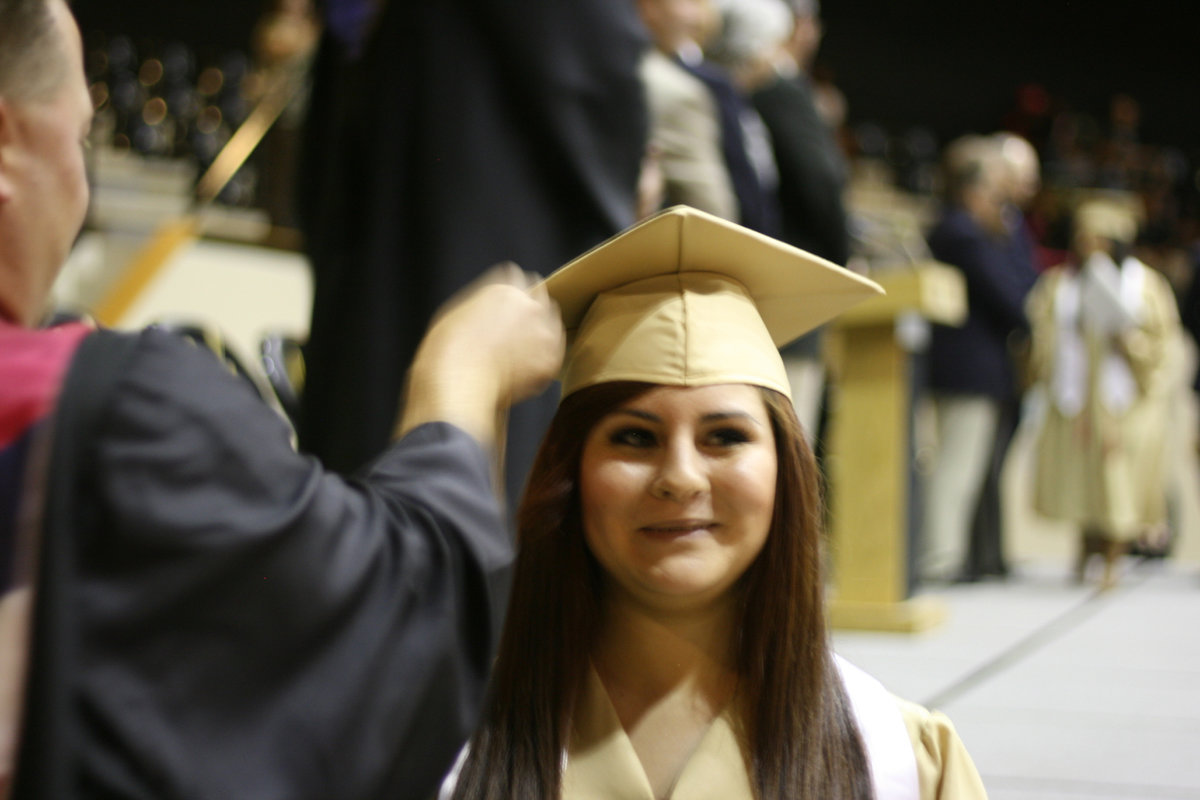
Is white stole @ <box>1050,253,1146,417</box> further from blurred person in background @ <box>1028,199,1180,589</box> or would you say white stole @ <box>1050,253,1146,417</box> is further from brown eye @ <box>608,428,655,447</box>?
brown eye @ <box>608,428,655,447</box>

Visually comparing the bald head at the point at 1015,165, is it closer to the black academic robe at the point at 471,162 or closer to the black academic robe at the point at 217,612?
the black academic robe at the point at 471,162

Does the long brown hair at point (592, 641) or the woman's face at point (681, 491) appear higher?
the woman's face at point (681, 491)

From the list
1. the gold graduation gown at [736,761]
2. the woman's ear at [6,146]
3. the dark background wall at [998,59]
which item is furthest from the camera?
the dark background wall at [998,59]

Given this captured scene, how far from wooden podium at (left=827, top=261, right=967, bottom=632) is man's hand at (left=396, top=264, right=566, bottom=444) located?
2884 mm

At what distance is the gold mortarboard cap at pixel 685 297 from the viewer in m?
1.23

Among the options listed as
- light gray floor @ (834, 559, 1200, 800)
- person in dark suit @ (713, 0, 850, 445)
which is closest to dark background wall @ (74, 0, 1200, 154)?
light gray floor @ (834, 559, 1200, 800)

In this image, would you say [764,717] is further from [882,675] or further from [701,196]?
[882,675]

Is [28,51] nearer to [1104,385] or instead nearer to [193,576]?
[193,576]

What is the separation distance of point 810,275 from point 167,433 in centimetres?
76

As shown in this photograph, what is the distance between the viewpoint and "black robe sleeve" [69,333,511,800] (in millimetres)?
707

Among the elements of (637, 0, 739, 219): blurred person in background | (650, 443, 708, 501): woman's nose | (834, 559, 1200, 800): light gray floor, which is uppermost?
(637, 0, 739, 219): blurred person in background

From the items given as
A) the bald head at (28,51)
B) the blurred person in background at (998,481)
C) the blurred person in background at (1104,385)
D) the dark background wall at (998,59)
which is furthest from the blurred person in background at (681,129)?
the dark background wall at (998,59)

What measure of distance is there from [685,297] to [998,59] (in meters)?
13.7

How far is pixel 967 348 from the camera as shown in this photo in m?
5.40
